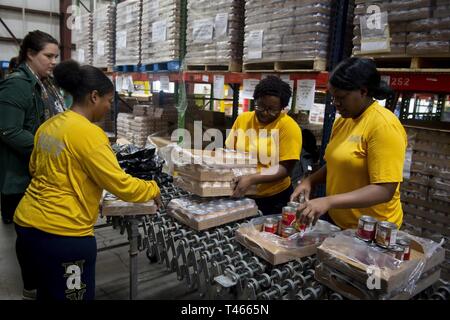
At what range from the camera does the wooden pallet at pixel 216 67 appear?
4.06 m

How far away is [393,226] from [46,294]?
182 cm

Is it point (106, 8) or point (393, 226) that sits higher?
point (106, 8)

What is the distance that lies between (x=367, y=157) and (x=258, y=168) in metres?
0.99

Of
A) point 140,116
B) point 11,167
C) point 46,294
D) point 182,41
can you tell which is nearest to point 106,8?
point 140,116

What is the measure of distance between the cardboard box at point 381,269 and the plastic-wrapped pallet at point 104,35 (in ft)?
19.9

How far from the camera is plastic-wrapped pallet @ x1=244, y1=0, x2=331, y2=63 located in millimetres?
3109

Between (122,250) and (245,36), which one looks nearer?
(245,36)

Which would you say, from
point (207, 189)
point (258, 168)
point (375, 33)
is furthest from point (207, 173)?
point (375, 33)

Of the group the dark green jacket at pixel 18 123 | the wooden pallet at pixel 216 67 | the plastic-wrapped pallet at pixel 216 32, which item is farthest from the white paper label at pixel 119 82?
the dark green jacket at pixel 18 123

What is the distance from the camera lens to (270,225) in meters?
1.96

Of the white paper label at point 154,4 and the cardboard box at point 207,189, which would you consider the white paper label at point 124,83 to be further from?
the cardboard box at point 207,189
